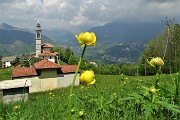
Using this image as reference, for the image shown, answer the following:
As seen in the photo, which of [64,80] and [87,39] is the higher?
[87,39]

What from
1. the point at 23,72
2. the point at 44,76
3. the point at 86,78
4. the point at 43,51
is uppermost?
the point at 43,51

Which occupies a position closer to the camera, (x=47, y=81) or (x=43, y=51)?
(x=47, y=81)

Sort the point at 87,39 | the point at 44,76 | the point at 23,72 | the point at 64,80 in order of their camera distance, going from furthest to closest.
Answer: the point at 64,80 < the point at 44,76 < the point at 23,72 < the point at 87,39

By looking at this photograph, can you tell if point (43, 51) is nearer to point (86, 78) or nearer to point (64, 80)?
point (64, 80)

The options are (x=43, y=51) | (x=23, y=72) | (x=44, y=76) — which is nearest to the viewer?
(x=23, y=72)

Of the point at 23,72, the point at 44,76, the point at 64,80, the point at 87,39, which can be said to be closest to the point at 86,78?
the point at 87,39

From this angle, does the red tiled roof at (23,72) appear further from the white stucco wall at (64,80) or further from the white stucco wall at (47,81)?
the white stucco wall at (64,80)

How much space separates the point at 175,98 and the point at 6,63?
11587 centimetres

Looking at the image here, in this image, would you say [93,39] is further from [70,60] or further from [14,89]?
[70,60]

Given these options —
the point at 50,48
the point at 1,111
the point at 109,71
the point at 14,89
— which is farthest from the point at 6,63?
the point at 1,111

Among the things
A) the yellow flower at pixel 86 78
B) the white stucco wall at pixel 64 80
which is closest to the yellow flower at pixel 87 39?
the yellow flower at pixel 86 78

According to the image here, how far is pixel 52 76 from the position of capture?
159ft

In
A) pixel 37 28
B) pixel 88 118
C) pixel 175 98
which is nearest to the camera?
pixel 175 98

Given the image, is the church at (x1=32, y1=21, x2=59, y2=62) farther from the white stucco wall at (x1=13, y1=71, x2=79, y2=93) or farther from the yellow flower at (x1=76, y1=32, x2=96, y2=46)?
the yellow flower at (x1=76, y1=32, x2=96, y2=46)
